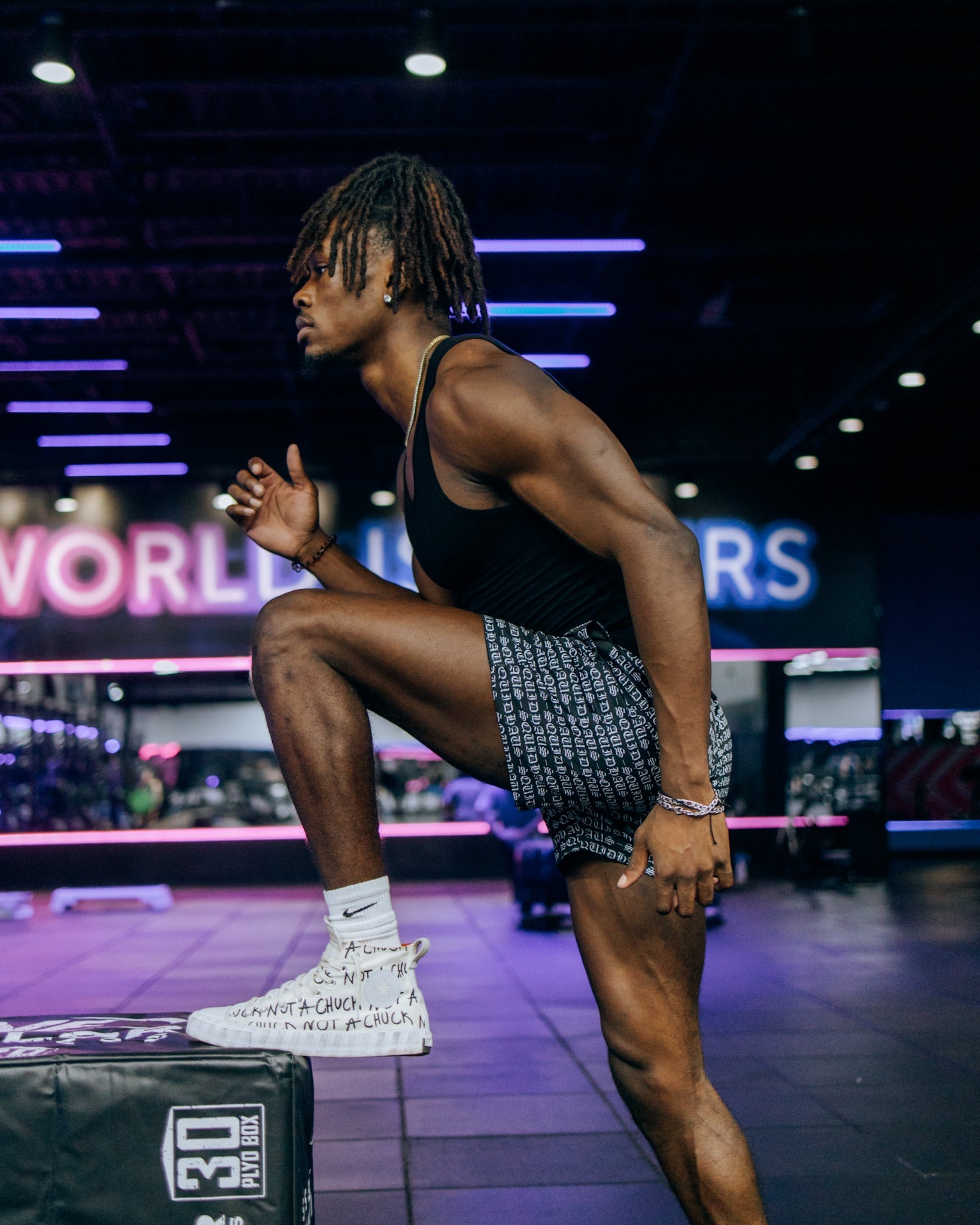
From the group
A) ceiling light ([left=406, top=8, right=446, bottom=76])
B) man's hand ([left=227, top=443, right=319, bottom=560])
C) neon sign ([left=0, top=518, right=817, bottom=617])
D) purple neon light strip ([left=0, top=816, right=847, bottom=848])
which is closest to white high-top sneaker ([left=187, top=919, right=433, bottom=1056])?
man's hand ([left=227, top=443, right=319, bottom=560])

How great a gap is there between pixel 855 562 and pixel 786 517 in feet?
2.45

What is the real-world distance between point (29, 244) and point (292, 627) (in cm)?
607

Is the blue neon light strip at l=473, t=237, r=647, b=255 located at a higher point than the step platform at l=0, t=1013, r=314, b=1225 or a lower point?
higher

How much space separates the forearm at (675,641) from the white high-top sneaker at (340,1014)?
1.48 ft

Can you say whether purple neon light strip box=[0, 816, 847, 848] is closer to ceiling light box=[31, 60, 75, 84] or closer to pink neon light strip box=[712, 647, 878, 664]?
pink neon light strip box=[712, 647, 878, 664]

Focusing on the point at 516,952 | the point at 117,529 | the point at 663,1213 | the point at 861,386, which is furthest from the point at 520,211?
the point at 663,1213

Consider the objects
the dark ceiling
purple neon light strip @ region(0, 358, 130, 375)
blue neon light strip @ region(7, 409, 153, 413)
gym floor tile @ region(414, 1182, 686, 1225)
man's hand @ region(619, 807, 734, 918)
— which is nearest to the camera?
man's hand @ region(619, 807, 734, 918)

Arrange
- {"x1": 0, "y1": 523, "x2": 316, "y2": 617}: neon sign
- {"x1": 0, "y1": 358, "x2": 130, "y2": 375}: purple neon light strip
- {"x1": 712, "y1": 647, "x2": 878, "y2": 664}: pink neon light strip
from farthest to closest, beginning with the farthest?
{"x1": 712, "y1": 647, "x2": 878, "y2": 664}: pink neon light strip, {"x1": 0, "y1": 523, "x2": 316, "y2": 617}: neon sign, {"x1": 0, "y1": 358, "x2": 130, "y2": 375}: purple neon light strip

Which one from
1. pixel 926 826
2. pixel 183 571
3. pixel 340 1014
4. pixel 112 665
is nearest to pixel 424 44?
pixel 340 1014

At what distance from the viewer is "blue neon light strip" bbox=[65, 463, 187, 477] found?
1002 centimetres

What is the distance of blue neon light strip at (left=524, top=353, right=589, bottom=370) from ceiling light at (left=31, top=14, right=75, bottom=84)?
166 inches

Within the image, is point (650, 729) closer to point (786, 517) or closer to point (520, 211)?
point (520, 211)

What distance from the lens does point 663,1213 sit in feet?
7.20

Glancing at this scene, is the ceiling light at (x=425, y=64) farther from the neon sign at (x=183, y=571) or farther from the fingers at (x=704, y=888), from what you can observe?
the neon sign at (x=183, y=571)
